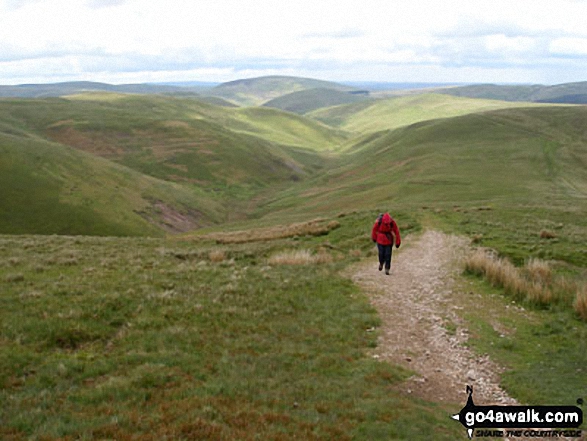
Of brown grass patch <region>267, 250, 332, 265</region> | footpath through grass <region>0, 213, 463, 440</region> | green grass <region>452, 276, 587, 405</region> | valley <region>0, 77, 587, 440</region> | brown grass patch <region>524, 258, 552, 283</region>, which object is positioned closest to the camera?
footpath through grass <region>0, 213, 463, 440</region>

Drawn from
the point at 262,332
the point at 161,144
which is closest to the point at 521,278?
the point at 262,332

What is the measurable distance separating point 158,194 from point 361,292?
81621 mm

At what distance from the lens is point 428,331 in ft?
48.3

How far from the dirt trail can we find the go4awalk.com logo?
2.13 ft

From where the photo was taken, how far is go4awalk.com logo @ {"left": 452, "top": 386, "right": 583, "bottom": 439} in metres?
9.12

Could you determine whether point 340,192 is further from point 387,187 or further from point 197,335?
point 197,335

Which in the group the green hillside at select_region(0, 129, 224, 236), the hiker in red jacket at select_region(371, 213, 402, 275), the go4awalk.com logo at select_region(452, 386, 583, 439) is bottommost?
the green hillside at select_region(0, 129, 224, 236)

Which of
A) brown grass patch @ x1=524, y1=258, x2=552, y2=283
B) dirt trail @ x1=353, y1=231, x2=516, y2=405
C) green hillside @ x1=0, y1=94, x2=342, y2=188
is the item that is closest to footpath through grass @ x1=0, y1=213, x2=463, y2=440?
dirt trail @ x1=353, y1=231, x2=516, y2=405

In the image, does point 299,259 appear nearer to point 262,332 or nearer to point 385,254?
point 385,254

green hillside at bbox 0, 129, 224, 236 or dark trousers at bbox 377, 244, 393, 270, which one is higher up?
dark trousers at bbox 377, 244, 393, 270

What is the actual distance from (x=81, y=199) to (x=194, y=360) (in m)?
72.2

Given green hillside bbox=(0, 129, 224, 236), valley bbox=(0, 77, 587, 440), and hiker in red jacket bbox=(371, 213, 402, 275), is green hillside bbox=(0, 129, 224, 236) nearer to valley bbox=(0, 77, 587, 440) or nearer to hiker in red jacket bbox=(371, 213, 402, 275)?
valley bbox=(0, 77, 587, 440)

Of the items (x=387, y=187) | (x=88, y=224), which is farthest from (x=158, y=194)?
(x=387, y=187)

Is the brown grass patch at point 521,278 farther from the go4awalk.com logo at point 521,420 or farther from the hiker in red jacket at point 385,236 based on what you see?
the go4awalk.com logo at point 521,420
